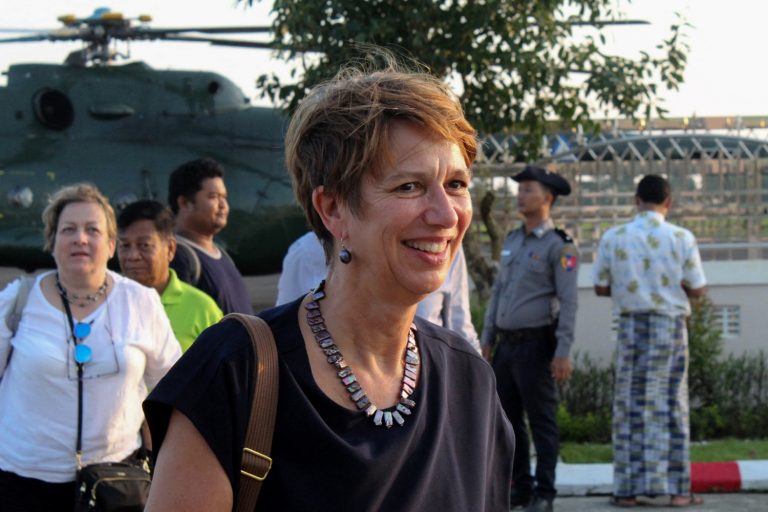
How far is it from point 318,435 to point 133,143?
12.6 meters

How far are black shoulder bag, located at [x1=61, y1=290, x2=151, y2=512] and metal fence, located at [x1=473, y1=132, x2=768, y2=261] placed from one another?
855 centimetres

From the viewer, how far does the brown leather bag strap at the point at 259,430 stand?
190cm

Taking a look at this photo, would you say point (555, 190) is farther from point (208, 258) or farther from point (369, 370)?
point (369, 370)

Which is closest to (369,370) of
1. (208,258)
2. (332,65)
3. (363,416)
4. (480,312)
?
(363,416)

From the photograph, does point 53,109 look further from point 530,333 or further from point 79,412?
point 79,412

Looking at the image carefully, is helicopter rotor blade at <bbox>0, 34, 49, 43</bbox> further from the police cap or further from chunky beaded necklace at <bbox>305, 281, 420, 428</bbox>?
chunky beaded necklace at <bbox>305, 281, 420, 428</bbox>

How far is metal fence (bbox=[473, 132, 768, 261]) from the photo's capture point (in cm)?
1231

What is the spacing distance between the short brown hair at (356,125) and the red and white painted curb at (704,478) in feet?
18.5

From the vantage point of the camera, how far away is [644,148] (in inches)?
926

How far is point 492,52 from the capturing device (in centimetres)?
963

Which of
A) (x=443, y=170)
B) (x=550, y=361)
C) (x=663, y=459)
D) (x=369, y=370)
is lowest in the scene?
(x=663, y=459)

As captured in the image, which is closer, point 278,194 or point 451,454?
point 451,454

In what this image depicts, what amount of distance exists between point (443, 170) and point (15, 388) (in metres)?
2.28

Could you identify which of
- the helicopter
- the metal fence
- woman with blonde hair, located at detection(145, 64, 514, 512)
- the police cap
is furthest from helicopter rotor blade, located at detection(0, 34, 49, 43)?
woman with blonde hair, located at detection(145, 64, 514, 512)
